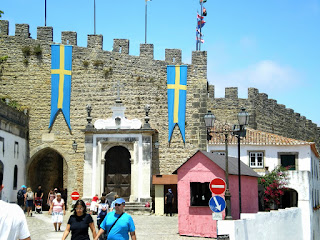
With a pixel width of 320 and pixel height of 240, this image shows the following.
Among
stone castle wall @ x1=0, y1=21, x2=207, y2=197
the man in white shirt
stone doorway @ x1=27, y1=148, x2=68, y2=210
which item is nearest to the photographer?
the man in white shirt

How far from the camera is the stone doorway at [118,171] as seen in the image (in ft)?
78.3

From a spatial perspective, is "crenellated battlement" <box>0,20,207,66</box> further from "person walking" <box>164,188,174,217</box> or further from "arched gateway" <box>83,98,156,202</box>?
"person walking" <box>164,188,174,217</box>

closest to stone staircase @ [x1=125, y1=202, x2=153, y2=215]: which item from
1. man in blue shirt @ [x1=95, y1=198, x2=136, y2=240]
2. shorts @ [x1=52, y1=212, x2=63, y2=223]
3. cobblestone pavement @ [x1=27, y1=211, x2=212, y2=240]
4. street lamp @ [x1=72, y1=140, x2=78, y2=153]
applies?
cobblestone pavement @ [x1=27, y1=211, x2=212, y2=240]

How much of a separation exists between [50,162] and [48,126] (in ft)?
9.67

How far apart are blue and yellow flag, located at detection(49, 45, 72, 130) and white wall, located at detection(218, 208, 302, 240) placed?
11595mm

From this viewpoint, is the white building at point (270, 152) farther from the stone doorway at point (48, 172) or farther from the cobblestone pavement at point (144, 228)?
the cobblestone pavement at point (144, 228)

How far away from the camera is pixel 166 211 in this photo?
75.0ft

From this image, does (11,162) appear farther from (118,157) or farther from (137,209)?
(137,209)

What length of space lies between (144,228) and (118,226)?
31.3ft

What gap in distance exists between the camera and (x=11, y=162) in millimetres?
22844

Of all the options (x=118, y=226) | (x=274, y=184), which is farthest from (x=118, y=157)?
(x=118, y=226)

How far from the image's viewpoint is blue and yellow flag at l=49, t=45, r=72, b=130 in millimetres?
24875

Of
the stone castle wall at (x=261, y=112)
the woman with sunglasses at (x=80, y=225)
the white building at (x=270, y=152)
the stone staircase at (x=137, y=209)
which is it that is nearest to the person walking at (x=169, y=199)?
the stone staircase at (x=137, y=209)

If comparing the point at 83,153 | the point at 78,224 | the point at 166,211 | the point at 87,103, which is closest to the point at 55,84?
the point at 87,103
